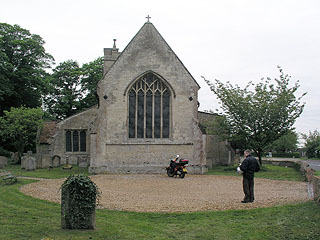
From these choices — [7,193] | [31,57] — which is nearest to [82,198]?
[7,193]

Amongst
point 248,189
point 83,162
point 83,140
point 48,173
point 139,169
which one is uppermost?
point 83,140

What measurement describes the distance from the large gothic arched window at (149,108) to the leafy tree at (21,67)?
1984cm

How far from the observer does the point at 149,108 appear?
84.5ft

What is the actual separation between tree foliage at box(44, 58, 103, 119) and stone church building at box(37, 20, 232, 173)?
24.4m

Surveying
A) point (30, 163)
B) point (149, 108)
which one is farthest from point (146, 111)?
point (30, 163)

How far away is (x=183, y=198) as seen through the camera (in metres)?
12.9

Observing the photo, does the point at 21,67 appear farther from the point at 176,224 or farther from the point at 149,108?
the point at 176,224

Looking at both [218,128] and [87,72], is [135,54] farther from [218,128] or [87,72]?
[87,72]

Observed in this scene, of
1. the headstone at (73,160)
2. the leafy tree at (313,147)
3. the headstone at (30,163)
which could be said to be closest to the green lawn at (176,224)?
the headstone at (30,163)

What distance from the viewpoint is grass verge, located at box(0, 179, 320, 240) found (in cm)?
680

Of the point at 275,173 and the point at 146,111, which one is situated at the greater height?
the point at 146,111

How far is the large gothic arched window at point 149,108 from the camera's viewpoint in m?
25.6

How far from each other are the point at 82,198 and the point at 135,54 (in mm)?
19595

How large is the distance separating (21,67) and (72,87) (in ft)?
34.0
